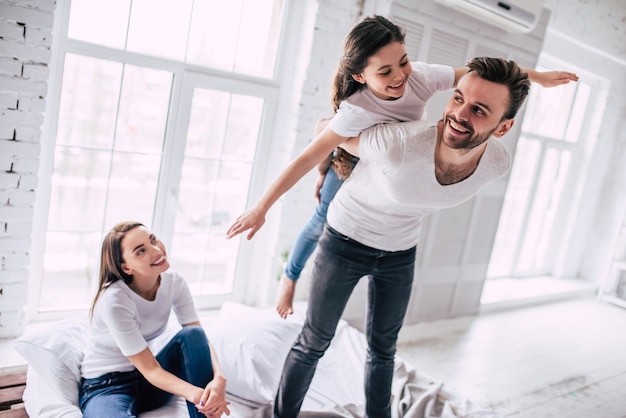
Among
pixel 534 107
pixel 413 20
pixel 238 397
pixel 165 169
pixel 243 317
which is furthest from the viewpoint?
pixel 534 107

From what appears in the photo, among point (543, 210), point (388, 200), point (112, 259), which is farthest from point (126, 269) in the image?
point (543, 210)

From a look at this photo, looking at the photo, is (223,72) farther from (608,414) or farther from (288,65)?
(608,414)

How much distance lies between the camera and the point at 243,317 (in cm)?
269

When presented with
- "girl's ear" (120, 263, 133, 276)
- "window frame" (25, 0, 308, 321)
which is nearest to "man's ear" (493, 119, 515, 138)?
"girl's ear" (120, 263, 133, 276)

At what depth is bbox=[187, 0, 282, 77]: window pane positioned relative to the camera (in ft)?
9.30

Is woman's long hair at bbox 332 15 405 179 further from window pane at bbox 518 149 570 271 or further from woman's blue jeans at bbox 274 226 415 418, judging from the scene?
window pane at bbox 518 149 570 271

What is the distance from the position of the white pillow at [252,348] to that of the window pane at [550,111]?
3.35m

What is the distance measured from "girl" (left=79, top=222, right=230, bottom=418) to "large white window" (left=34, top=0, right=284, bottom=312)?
961 millimetres

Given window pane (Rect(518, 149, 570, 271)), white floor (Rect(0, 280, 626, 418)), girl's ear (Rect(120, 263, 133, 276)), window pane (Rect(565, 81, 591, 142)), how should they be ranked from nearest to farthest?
1. girl's ear (Rect(120, 263, 133, 276))
2. white floor (Rect(0, 280, 626, 418))
3. window pane (Rect(565, 81, 591, 142))
4. window pane (Rect(518, 149, 570, 271))

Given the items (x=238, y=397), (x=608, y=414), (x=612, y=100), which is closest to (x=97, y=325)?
(x=238, y=397)

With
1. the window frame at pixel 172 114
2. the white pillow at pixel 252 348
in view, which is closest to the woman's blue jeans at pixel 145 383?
the white pillow at pixel 252 348

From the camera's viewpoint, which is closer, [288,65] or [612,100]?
[288,65]

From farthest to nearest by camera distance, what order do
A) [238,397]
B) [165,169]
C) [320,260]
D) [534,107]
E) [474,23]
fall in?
[534,107], [474,23], [165,169], [238,397], [320,260]

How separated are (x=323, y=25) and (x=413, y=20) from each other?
0.56 m
